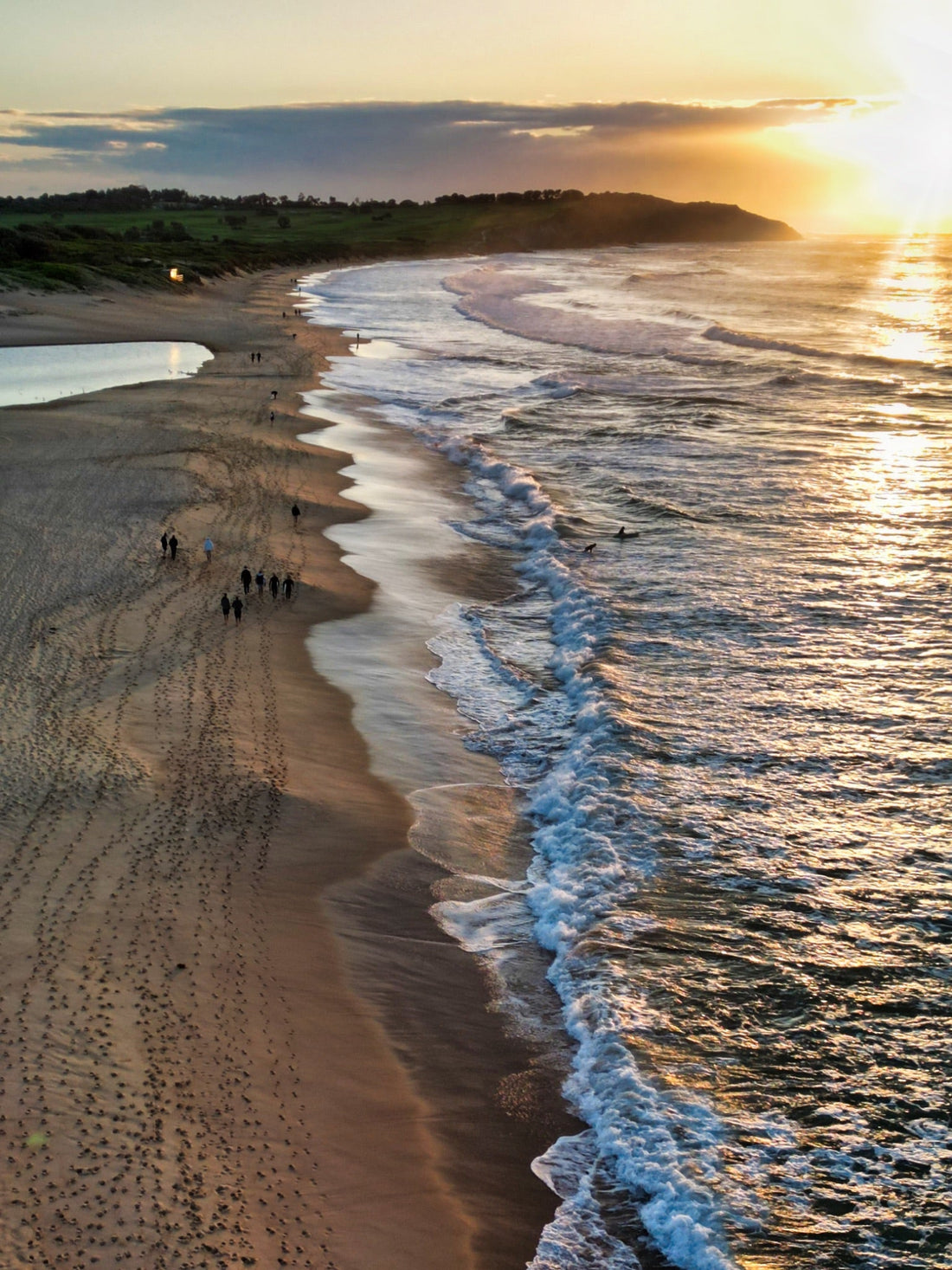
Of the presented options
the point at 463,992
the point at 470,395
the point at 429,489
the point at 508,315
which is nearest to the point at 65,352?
the point at 470,395

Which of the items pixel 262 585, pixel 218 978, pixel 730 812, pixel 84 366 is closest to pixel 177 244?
pixel 84 366

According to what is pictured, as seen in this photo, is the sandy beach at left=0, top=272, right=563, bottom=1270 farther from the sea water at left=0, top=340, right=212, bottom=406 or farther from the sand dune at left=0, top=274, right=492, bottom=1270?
the sea water at left=0, top=340, right=212, bottom=406

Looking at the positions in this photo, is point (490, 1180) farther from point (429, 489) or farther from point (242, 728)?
point (429, 489)

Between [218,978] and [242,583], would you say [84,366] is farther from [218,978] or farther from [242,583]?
[218,978]

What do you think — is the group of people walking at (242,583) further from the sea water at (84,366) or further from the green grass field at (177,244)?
the green grass field at (177,244)

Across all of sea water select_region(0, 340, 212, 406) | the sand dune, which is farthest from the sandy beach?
sea water select_region(0, 340, 212, 406)

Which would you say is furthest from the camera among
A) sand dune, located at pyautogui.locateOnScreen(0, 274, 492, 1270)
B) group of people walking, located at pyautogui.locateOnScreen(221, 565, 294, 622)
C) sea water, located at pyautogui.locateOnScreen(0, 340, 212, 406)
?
sea water, located at pyautogui.locateOnScreen(0, 340, 212, 406)
